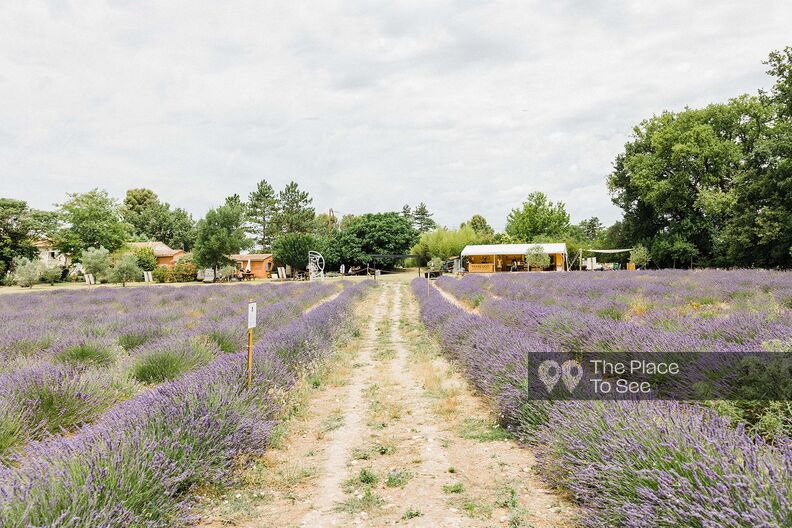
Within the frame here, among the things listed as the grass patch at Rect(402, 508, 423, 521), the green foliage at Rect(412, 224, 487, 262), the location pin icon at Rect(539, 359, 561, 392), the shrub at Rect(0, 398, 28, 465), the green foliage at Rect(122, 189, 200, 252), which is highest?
the green foliage at Rect(122, 189, 200, 252)

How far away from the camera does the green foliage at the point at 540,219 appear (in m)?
58.2

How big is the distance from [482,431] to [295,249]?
148 ft

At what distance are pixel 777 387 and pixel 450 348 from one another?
5340 millimetres

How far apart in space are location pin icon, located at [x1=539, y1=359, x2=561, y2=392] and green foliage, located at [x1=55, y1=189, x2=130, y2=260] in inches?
1957

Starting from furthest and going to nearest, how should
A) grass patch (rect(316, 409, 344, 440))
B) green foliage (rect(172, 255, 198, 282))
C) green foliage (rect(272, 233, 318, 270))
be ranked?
green foliage (rect(272, 233, 318, 270)) → green foliage (rect(172, 255, 198, 282)) → grass patch (rect(316, 409, 344, 440))

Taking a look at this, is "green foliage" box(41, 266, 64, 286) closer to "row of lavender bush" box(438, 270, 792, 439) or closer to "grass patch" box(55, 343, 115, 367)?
"grass patch" box(55, 343, 115, 367)

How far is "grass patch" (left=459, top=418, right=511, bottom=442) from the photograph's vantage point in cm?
430

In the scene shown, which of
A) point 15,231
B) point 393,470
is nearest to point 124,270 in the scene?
point 15,231

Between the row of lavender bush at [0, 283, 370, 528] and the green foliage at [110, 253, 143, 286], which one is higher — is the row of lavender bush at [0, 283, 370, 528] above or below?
below

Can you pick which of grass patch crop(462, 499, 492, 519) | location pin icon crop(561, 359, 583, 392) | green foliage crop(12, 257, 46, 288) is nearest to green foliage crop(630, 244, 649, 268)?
location pin icon crop(561, 359, 583, 392)

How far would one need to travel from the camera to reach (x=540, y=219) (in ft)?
191

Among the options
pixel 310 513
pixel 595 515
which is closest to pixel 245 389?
pixel 310 513

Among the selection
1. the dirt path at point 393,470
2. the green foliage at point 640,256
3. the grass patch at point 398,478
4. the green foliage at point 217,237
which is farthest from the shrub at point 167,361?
the green foliage at point 640,256

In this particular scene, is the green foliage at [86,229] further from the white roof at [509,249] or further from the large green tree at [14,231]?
the white roof at [509,249]
